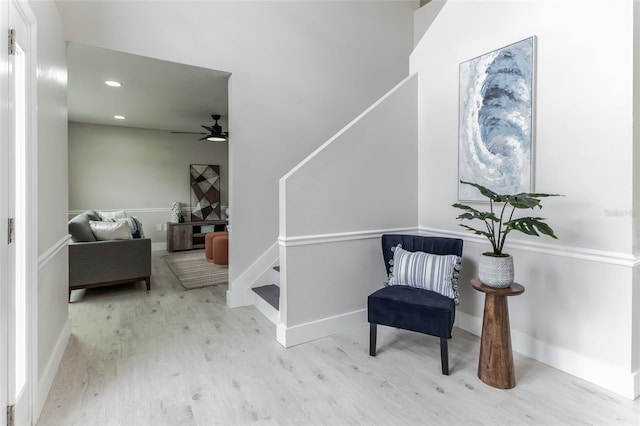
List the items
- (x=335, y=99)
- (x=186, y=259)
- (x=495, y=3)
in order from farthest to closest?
1. (x=186, y=259)
2. (x=335, y=99)
3. (x=495, y=3)

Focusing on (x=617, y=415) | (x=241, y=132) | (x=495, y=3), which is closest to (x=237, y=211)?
(x=241, y=132)

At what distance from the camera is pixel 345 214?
2750mm

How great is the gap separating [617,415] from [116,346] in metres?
3.21

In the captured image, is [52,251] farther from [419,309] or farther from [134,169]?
[134,169]

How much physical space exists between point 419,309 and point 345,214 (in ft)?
3.18

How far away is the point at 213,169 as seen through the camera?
7324mm

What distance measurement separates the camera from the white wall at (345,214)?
2516 millimetres

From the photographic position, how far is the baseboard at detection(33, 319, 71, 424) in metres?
1.69

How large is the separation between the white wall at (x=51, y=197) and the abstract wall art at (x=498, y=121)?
2.88 metres

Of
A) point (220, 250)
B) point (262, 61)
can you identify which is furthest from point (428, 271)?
point (220, 250)

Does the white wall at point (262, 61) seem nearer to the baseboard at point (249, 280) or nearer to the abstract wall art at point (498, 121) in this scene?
the baseboard at point (249, 280)

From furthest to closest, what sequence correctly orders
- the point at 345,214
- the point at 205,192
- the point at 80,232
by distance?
the point at 205,192, the point at 80,232, the point at 345,214

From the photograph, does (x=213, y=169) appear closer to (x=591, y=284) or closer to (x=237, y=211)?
(x=237, y=211)

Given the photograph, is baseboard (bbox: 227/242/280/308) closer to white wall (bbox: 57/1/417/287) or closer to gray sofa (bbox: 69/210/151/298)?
white wall (bbox: 57/1/417/287)
